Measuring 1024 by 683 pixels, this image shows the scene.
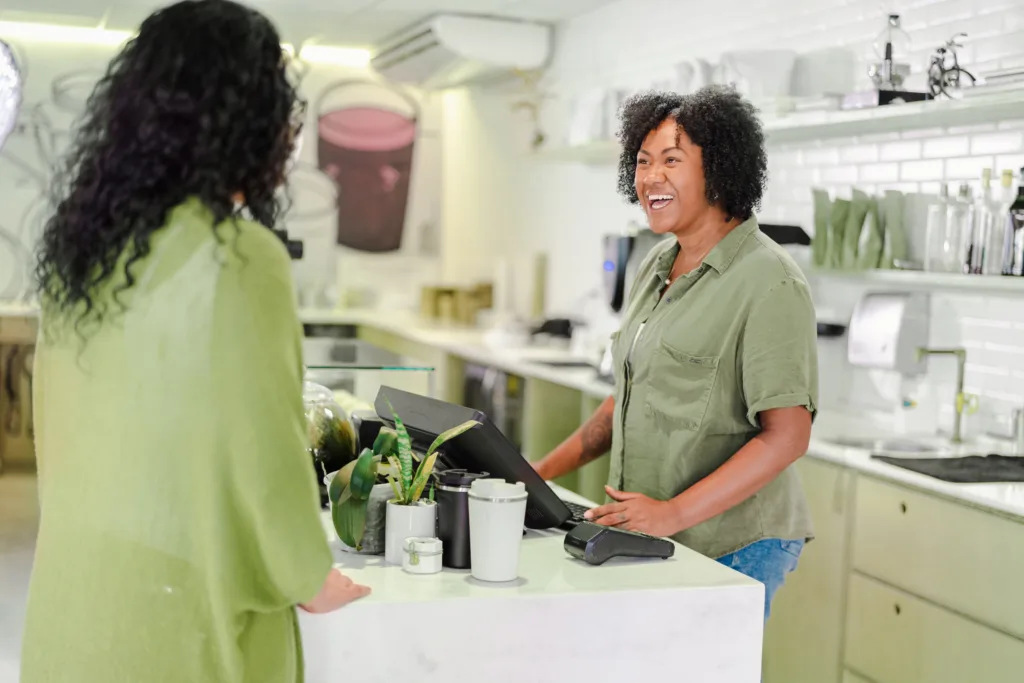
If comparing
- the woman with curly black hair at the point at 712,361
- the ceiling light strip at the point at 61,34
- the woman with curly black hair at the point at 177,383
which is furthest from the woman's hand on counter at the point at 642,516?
the ceiling light strip at the point at 61,34

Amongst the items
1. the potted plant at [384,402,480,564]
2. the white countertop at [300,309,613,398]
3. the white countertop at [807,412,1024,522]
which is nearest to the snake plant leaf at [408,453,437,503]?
the potted plant at [384,402,480,564]

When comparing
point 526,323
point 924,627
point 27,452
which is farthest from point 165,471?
point 27,452

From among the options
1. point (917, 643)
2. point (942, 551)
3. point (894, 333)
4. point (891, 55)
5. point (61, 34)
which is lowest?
point (917, 643)

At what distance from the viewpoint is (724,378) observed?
7.30 ft

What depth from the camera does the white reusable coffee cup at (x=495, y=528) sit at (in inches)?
70.9

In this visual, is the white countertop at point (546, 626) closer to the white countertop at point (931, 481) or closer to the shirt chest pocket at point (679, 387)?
the shirt chest pocket at point (679, 387)

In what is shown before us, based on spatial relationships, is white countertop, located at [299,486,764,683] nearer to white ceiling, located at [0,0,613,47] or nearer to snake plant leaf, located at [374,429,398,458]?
snake plant leaf, located at [374,429,398,458]

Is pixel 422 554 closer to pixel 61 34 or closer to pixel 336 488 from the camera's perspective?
pixel 336 488

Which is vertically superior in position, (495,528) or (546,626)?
(495,528)

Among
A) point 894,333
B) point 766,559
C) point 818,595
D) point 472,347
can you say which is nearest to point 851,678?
point 818,595

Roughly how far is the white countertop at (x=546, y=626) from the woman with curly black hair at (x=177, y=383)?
32 centimetres

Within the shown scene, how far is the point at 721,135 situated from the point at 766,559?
83cm

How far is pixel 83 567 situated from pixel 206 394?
0.26 meters

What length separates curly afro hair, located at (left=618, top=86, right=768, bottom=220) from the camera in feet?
Result: 7.66
